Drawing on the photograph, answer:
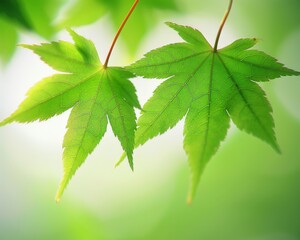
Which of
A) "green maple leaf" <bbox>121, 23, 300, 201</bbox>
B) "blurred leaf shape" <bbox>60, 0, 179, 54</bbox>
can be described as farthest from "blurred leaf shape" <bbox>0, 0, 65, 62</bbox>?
"green maple leaf" <bbox>121, 23, 300, 201</bbox>

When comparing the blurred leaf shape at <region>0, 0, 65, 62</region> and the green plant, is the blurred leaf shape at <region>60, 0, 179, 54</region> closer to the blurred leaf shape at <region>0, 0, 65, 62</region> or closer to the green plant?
the blurred leaf shape at <region>0, 0, 65, 62</region>

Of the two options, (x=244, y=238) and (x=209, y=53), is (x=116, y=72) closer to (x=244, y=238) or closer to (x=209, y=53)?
(x=209, y=53)

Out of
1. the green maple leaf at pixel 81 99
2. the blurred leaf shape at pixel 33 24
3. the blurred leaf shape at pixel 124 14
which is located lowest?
the green maple leaf at pixel 81 99

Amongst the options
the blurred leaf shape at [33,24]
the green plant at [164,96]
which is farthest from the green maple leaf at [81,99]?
the blurred leaf shape at [33,24]

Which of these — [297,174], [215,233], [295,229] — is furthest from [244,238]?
[297,174]

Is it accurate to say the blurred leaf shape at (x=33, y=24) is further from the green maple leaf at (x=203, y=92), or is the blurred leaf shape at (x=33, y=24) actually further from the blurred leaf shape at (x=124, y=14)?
the green maple leaf at (x=203, y=92)
